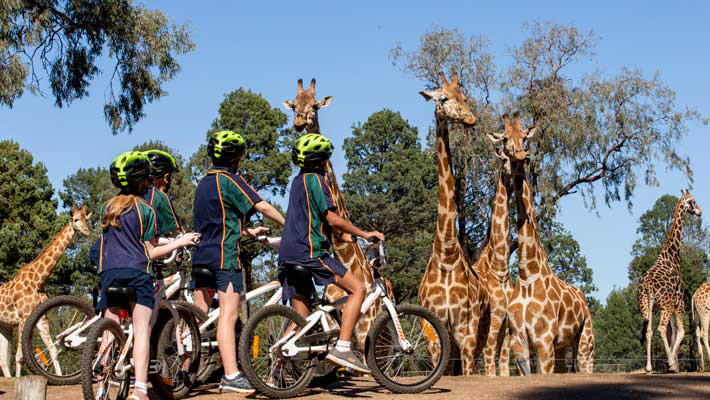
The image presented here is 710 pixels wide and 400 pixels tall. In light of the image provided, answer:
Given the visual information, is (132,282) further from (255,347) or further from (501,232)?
(501,232)

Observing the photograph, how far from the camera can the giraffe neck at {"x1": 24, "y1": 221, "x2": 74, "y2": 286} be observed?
14977mm

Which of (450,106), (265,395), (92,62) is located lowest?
(265,395)

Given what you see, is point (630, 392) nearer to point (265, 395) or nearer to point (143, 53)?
point (265, 395)

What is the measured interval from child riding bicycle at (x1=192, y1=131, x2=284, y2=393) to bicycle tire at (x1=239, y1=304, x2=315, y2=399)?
0.81 feet

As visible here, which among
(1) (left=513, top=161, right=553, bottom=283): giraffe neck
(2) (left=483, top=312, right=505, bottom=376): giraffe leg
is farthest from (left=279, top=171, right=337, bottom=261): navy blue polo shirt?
(1) (left=513, top=161, right=553, bottom=283): giraffe neck

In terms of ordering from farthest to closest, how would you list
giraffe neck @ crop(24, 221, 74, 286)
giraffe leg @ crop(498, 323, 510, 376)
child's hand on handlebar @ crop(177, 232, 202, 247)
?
1. giraffe neck @ crop(24, 221, 74, 286)
2. giraffe leg @ crop(498, 323, 510, 376)
3. child's hand on handlebar @ crop(177, 232, 202, 247)

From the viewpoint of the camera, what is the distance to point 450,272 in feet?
41.8

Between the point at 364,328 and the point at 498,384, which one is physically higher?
the point at 364,328

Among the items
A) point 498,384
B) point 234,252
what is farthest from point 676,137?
point 234,252

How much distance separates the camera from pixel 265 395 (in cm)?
773

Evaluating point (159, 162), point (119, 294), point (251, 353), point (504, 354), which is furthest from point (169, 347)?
point (504, 354)

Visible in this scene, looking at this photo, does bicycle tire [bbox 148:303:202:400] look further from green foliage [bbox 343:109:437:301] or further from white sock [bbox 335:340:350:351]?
green foliage [bbox 343:109:437:301]

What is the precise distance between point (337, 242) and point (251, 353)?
5.10 m

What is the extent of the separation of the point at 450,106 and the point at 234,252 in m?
5.71
